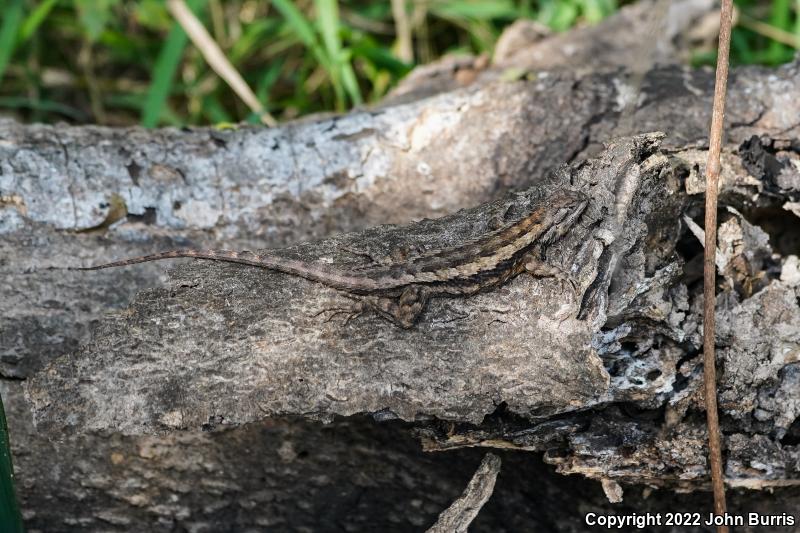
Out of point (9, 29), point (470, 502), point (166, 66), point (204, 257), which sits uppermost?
point (9, 29)

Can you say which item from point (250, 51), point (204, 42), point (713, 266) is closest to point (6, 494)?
point (713, 266)

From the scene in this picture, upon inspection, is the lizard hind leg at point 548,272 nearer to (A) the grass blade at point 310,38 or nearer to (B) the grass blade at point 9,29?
(A) the grass blade at point 310,38

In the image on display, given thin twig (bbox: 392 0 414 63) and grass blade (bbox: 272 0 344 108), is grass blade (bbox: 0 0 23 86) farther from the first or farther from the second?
thin twig (bbox: 392 0 414 63)

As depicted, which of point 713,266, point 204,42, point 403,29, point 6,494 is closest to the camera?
point 6,494

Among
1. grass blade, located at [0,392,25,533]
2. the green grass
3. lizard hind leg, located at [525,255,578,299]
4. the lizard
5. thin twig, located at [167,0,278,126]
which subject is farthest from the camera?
the green grass

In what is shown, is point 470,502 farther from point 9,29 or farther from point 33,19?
point 9,29

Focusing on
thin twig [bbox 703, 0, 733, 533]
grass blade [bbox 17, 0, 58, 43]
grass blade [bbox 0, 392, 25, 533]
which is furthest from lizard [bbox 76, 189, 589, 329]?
grass blade [bbox 17, 0, 58, 43]

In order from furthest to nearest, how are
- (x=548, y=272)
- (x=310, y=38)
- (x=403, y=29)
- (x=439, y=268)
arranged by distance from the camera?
1. (x=403, y=29)
2. (x=310, y=38)
3. (x=439, y=268)
4. (x=548, y=272)
